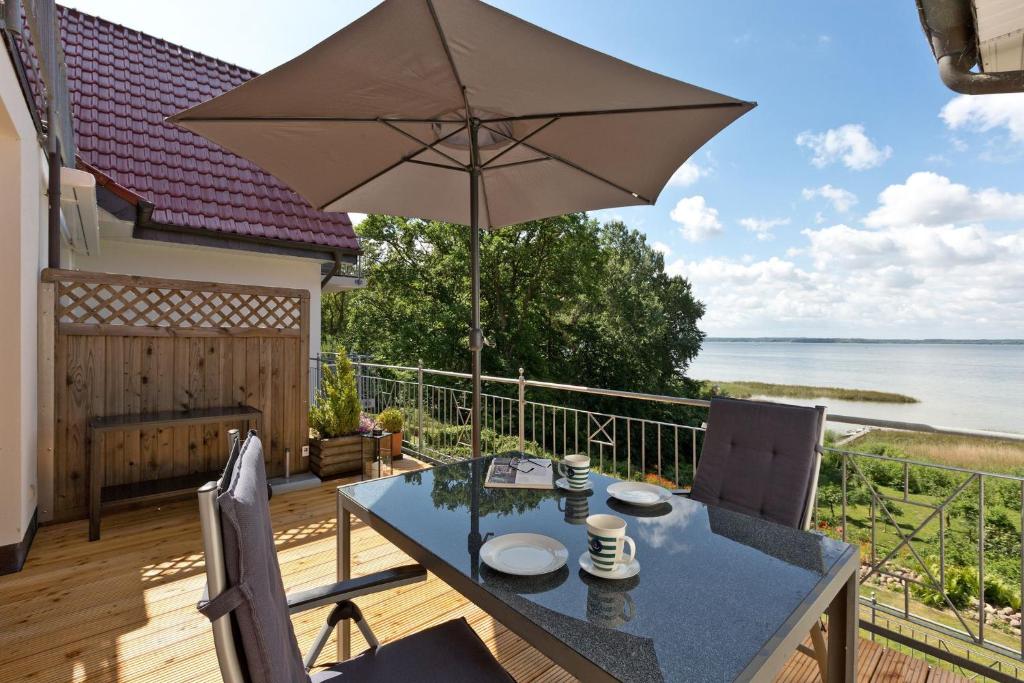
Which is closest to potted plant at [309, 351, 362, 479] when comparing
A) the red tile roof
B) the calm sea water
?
the red tile roof

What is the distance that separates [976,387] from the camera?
26.1 m

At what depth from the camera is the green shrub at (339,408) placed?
178 inches

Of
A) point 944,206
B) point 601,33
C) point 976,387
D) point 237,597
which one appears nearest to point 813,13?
point 601,33

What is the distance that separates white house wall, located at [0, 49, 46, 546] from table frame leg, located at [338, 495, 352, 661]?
236cm

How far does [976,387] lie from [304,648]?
3510cm

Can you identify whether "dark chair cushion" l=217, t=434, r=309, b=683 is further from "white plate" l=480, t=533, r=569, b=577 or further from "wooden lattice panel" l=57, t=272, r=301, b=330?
"wooden lattice panel" l=57, t=272, r=301, b=330

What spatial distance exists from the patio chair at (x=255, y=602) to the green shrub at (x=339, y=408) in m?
3.44

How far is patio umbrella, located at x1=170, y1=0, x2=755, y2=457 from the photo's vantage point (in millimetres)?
1628

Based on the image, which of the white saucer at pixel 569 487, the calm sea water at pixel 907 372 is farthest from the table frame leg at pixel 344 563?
the calm sea water at pixel 907 372

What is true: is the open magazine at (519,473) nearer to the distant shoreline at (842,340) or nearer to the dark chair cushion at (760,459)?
the dark chair cushion at (760,459)

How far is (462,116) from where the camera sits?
218 cm

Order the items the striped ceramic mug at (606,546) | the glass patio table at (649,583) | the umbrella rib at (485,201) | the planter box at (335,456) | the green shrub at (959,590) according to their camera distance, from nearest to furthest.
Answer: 1. the glass patio table at (649,583)
2. the striped ceramic mug at (606,546)
3. the umbrella rib at (485,201)
4. the planter box at (335,456)
5. the green shrub at (959,590)

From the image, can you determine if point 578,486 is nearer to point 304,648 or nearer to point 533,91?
point 304,648

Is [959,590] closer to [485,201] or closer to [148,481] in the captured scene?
[485,201]
